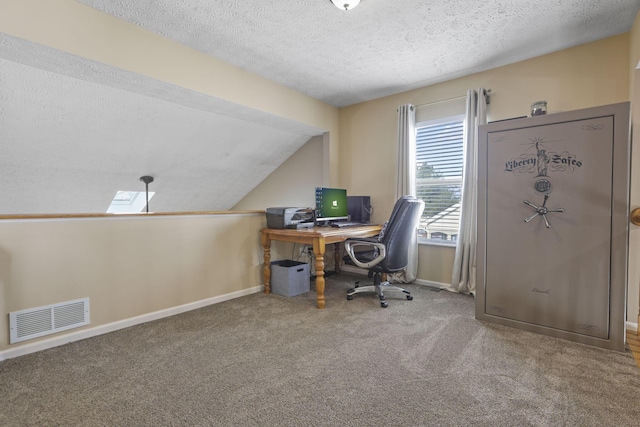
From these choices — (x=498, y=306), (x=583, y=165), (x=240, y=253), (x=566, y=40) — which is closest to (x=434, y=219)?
(x=498, y=306)

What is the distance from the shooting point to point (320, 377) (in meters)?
1.81

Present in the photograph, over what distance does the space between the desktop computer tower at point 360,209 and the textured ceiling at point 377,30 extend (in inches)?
61.8

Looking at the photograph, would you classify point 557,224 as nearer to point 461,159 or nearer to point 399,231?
point 399,231

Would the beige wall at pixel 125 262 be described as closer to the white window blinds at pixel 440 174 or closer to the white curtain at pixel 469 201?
the white window blinds at pixel 440 174

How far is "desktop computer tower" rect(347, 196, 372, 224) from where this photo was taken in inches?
167

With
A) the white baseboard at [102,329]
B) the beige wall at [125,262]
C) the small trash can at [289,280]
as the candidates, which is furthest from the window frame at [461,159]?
the white baseboard at [102,329]

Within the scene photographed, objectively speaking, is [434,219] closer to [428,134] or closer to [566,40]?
[428,134]

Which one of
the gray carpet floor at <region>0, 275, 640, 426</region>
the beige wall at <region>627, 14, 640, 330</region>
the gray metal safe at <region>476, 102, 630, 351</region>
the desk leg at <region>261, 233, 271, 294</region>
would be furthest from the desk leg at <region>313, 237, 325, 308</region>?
the beige wall at <region>627, 14, 640, 330</region>

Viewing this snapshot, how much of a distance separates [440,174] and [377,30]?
6.10 ft

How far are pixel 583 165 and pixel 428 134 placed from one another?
1.83 meters

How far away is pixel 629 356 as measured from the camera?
2.06 meters

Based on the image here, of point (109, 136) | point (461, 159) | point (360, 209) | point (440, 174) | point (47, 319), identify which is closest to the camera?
point (47, 319)

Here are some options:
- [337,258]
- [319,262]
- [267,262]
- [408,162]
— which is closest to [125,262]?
[267,262]

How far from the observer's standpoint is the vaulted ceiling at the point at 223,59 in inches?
91.6
